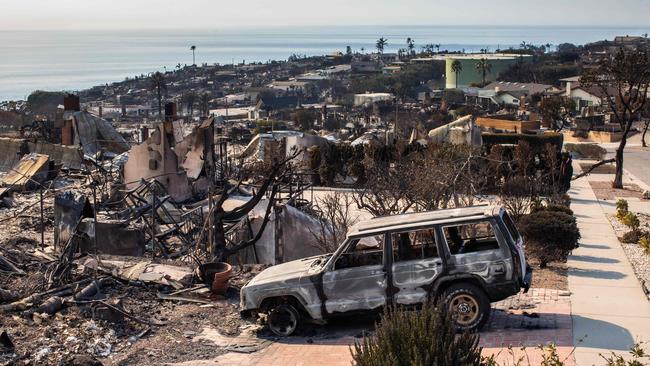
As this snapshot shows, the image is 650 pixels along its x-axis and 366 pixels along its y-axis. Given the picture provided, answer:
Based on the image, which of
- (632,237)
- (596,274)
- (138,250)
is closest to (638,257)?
(632,237)

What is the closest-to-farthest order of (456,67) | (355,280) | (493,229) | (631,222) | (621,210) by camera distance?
(493,229)
(355,280)
(631,222)
(621,210)
(456,67)

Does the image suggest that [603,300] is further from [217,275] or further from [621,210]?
[621,210]

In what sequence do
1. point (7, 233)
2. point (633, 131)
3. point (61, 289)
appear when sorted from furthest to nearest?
1. point (633, 131)
2. point (7, 233)
3. point (61, 289)

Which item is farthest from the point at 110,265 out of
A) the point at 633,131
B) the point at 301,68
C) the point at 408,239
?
the point at 301,68

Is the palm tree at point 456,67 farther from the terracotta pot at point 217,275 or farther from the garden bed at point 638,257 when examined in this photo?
the terracotta pot at point 217,275

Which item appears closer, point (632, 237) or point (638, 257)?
point (638, 257)

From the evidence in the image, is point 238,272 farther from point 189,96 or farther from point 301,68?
point 301,68

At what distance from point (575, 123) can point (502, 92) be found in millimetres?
22582

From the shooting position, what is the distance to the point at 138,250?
62.8 feet

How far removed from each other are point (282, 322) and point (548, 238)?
664 centimetres

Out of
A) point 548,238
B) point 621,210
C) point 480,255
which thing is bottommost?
point 621,210

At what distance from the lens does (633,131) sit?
62094 millimetres

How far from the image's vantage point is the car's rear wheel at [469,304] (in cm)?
1124

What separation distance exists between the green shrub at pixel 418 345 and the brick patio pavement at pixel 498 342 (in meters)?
2.05
